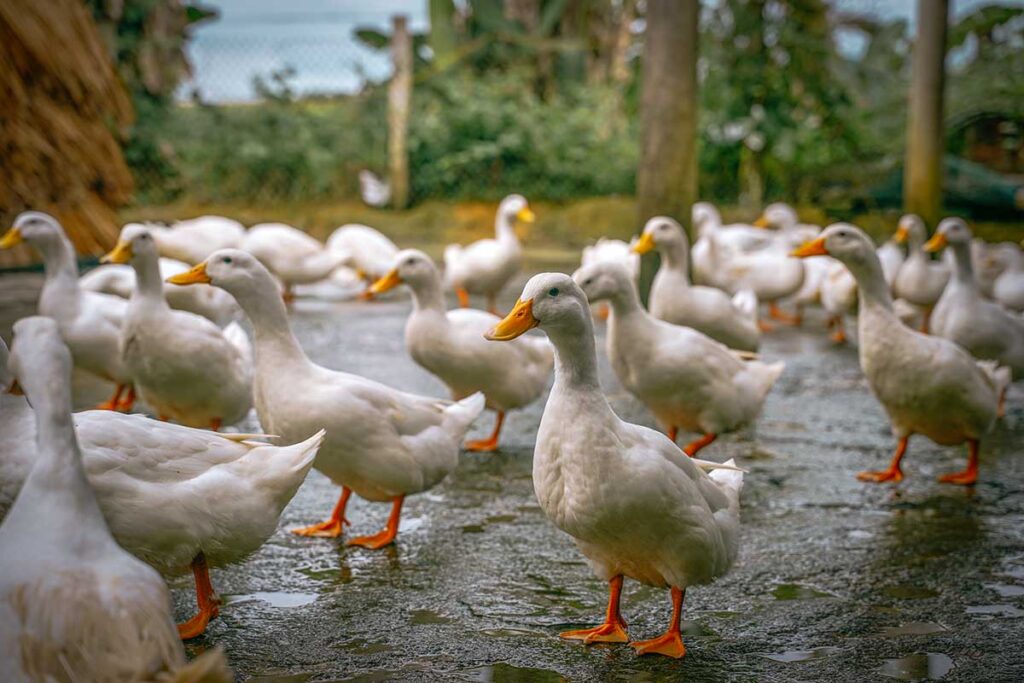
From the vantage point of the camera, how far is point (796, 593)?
3680 millimetres

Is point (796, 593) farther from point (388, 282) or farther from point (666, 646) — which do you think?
point (388, 282)

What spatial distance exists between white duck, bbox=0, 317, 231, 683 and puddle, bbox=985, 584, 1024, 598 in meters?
2.70

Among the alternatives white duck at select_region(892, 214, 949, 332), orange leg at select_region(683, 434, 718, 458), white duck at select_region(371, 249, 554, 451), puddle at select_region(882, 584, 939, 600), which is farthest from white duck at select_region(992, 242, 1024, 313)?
puddle at select_region(882, 584, 939, 600)

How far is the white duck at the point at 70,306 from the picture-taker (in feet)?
18.3

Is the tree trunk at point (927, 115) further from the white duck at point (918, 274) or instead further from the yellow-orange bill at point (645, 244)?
the yellow-orange bill at point (645, 244)

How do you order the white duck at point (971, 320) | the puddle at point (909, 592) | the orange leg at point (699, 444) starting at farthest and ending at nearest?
1. the white duck at point (971, 320)
2. the orange leg at point (699, 444)
3. the puddle at point (909, 592)

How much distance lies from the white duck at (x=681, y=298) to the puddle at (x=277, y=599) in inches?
134

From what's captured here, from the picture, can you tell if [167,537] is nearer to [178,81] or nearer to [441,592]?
[441,592]

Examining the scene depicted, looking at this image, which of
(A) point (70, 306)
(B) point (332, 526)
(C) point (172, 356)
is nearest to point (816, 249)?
(B) point (332, 526)

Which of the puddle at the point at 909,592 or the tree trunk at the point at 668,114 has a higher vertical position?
the tree trunk at the point at 668,114

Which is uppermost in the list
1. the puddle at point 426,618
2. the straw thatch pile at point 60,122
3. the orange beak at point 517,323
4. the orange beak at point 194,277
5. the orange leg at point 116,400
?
the straw thatch pile at point 60,122

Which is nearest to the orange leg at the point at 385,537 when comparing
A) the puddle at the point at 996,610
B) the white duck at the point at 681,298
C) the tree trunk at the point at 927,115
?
the puddle at the point at 996,610

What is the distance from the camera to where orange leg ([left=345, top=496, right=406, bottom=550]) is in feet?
13.6

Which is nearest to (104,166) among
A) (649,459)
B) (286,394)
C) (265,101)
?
(286,394)
